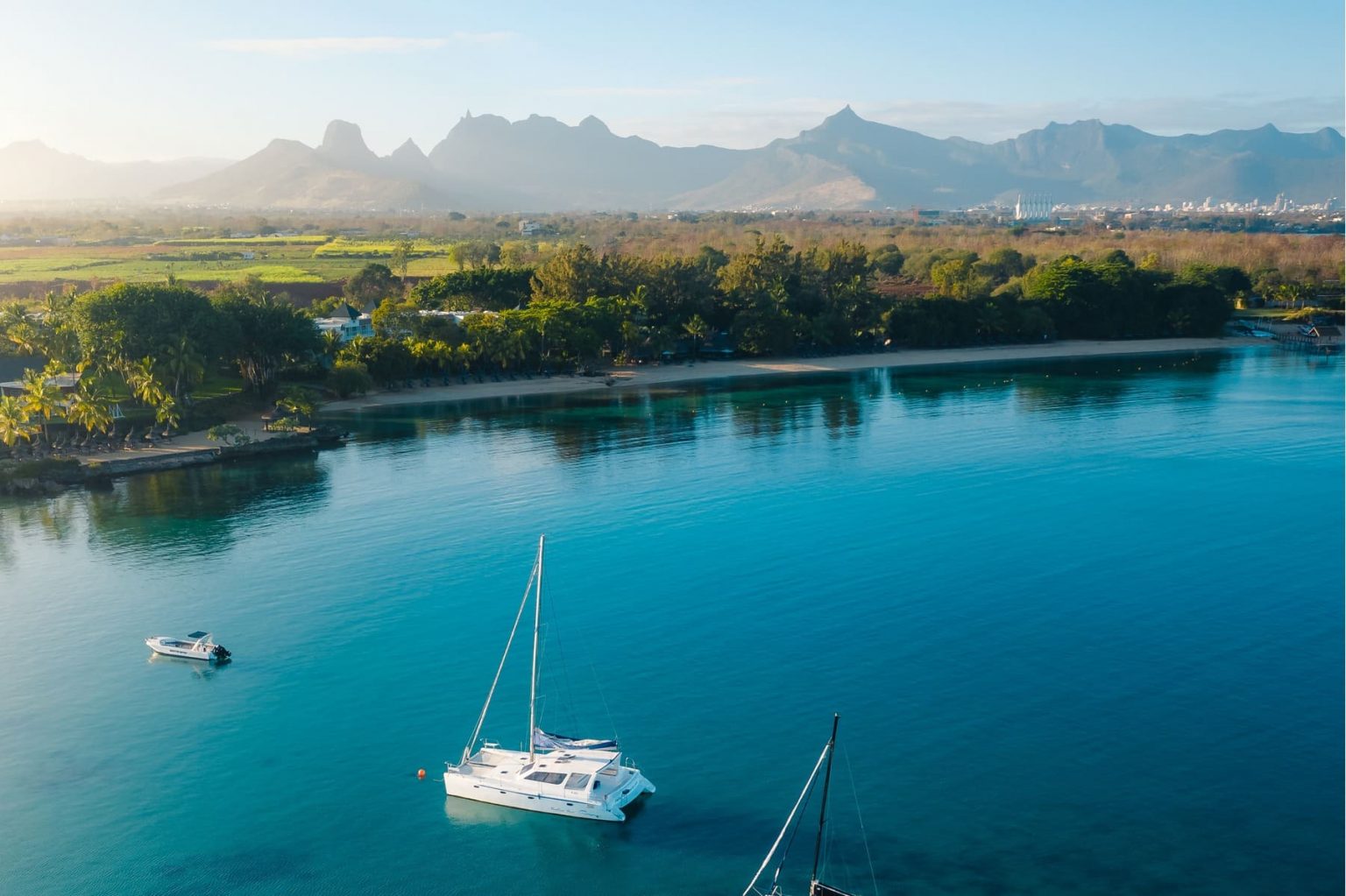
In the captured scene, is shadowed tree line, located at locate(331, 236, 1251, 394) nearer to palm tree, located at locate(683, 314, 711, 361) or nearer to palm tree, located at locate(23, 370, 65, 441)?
palm tree, located at locate(683, 314, 711, 361)

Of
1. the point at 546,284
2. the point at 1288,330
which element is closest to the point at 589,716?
the point at 546,284

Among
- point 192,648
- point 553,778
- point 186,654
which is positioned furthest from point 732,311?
point 553,778

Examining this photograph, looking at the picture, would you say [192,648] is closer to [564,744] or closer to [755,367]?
[564,744]

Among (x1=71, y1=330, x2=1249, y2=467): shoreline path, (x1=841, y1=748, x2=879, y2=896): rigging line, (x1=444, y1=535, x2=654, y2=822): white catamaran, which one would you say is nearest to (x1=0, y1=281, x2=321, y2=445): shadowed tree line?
(x1=71, y1=330, x2=1249, y2=467): shoreline path

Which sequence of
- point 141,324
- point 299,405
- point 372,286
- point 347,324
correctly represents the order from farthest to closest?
1. point 372,286
2. point 347,324
3. point 299,405
4. point 141,324

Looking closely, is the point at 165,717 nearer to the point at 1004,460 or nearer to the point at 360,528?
the point at 360,528

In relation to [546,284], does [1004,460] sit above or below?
below
